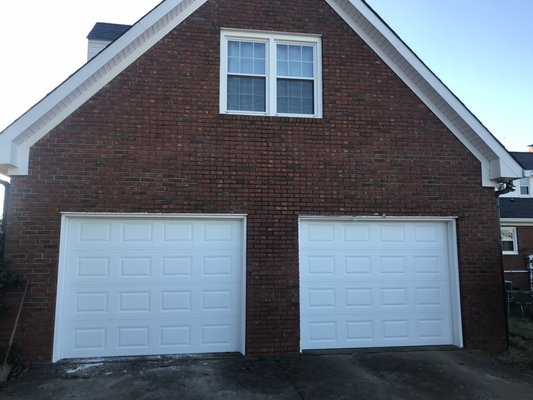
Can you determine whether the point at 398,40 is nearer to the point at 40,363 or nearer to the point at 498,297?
the point at 498,297

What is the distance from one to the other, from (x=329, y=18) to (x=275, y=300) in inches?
218

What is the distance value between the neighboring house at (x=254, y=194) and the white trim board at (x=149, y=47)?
0.03 metres

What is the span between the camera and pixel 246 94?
788cm

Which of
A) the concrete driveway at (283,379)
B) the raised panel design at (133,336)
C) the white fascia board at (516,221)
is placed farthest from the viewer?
the white fascia board at (516,221)

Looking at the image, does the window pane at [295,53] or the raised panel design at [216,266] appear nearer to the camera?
the raised panel design at [216,266]

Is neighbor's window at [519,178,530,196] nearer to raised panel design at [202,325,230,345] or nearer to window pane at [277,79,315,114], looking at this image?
window pane at [277,79,315,114]

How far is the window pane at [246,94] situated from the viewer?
7.82 meters

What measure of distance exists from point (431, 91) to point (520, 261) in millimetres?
12481

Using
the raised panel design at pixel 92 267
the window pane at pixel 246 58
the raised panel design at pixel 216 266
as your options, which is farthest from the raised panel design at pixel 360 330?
the window pane at pixel 246 58

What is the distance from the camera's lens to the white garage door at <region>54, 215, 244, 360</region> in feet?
23.0

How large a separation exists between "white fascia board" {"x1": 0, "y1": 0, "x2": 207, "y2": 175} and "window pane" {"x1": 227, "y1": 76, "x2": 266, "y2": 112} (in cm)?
154

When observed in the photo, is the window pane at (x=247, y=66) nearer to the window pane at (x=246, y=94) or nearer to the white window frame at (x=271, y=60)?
the window pane at (x=246, y=94)

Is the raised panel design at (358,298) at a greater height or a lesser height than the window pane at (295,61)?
lesser

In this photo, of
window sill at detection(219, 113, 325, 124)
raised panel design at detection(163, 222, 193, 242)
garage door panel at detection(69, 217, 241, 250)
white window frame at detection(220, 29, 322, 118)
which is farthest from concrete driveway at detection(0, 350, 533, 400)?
white window frame at detection(220, 29, 322, 118)
